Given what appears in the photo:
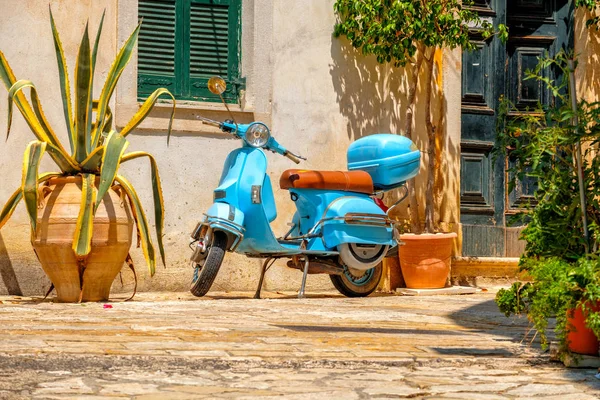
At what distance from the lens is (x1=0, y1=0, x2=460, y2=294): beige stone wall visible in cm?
798

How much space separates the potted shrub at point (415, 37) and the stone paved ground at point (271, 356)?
230 centimetres

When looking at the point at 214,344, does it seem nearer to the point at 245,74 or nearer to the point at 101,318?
the point at 101,318

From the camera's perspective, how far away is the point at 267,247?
7.43 meters

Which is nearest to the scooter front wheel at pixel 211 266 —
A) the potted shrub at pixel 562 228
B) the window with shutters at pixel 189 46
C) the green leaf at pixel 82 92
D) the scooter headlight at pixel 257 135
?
the scooter headlight at pixel 257 135

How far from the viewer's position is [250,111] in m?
8.53

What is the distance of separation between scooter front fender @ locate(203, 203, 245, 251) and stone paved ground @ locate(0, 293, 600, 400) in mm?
1036

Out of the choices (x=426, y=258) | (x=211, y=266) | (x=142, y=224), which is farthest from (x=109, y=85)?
(x=426, y=258)

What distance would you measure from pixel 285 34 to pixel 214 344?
4765mm

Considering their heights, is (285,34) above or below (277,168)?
above

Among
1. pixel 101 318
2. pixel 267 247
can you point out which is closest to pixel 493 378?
pixel 101 318

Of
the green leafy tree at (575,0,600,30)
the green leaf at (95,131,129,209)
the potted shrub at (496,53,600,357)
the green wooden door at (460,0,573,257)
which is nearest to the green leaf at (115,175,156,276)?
the green leaf at (95,131,129,209)

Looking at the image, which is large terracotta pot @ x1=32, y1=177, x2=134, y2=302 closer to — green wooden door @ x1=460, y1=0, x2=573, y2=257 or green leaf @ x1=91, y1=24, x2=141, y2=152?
green leaf @ x1=91, y1=24, x2=141, y2=152

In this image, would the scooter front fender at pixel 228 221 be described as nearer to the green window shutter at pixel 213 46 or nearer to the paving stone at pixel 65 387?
the green window shutter at pixel 213 46

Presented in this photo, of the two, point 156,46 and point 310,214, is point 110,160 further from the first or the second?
point 156,46
